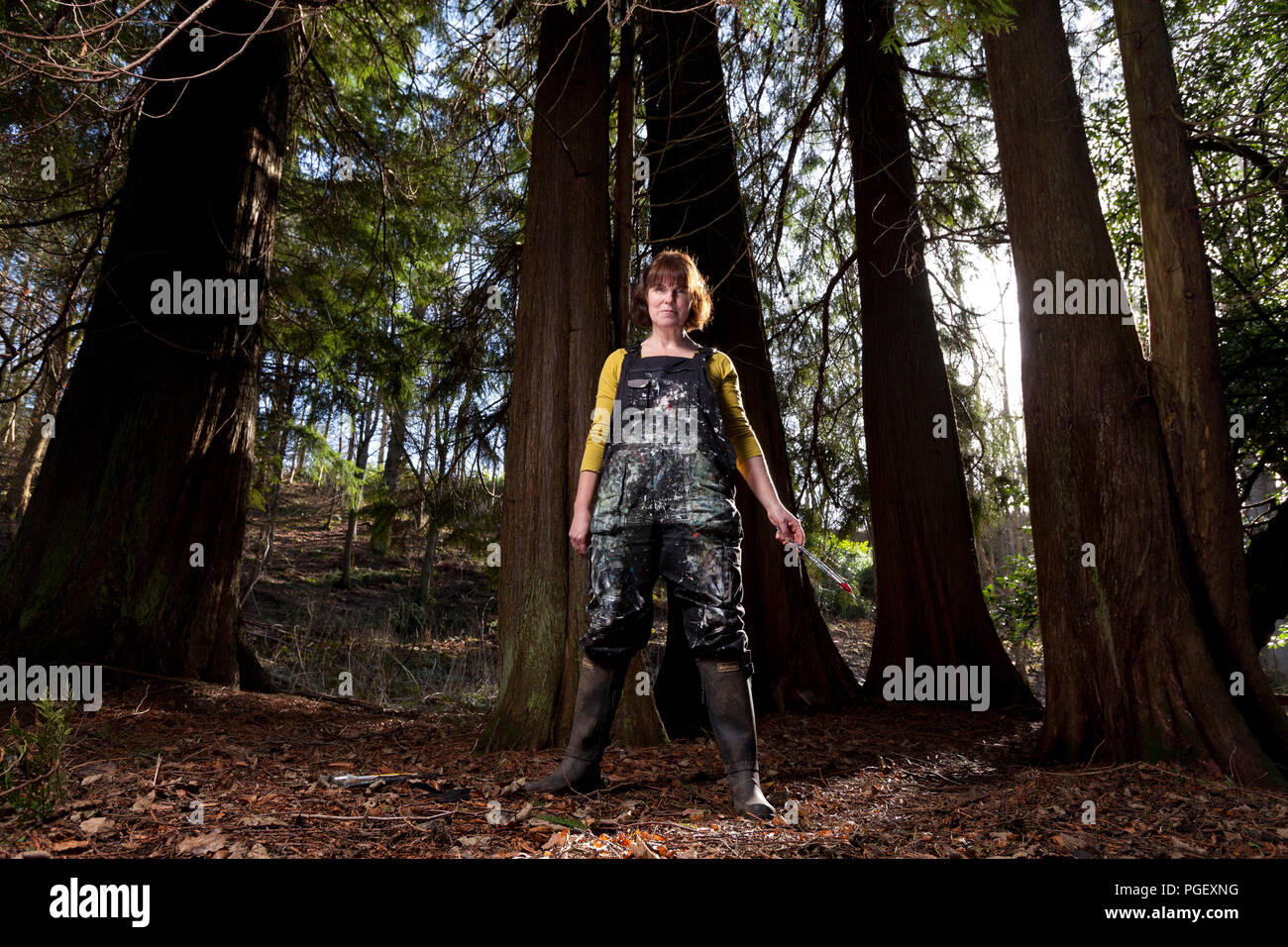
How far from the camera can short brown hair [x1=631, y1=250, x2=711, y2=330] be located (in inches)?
129

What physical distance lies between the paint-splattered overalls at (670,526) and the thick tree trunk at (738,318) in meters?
2.87

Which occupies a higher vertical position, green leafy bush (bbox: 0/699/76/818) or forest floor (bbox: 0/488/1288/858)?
green leafy bush (bbox: 0/699/76/818)

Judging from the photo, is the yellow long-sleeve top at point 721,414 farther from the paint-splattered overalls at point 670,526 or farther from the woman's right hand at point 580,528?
the woman's right hand at point 580,528

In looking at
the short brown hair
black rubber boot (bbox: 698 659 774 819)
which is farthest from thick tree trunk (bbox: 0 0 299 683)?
black rubber boot (bbox: 698 659 774 819)

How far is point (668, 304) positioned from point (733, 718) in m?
1.69

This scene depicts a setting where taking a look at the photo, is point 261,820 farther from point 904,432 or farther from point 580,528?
point 904,432

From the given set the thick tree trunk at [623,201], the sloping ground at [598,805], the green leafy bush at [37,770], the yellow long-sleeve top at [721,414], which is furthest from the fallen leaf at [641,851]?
the thick tree trunk at [623,201]

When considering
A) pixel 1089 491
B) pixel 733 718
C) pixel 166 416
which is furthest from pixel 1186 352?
pixel 166 416

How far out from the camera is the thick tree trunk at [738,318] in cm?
612

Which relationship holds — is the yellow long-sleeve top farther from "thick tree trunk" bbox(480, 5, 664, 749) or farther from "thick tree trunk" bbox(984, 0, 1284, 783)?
"thick tree trunk" bbox(984, 0, 1284, 783)

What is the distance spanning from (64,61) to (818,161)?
6.52 m

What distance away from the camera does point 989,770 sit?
13.5 ft

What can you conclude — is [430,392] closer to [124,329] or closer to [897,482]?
[124,329]

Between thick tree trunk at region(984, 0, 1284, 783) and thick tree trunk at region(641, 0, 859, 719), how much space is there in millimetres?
2211
